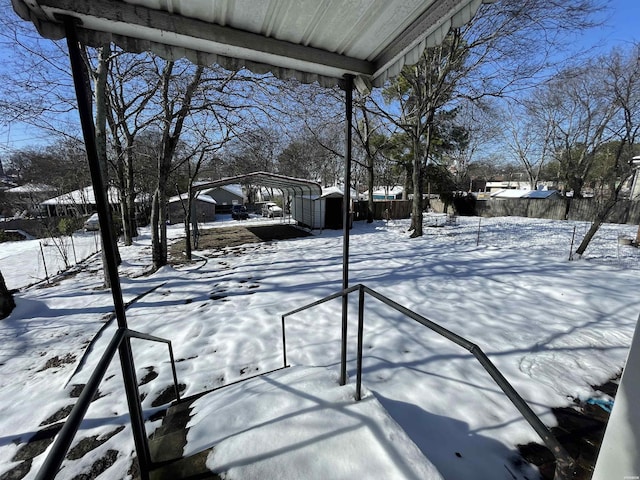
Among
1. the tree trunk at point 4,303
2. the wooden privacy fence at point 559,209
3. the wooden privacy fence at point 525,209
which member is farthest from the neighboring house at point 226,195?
the tree trunk at point 4,303

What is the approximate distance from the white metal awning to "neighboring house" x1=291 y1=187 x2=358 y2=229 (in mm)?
12625

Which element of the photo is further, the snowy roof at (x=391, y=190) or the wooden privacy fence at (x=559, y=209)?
the snowy roof at (x=391, y=190)

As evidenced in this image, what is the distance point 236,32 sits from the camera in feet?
6.06

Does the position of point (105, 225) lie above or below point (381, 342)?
above

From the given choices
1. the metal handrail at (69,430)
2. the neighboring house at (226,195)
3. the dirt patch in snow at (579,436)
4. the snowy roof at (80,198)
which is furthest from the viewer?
the neighboring house at (226,195)

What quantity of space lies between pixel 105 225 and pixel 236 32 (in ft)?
5.10

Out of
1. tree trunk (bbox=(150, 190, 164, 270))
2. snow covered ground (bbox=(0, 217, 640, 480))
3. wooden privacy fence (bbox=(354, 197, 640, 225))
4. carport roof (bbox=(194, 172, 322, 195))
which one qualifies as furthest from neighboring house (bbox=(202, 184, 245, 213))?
snow covered ground (bbox=(0, 217, 640, 480))

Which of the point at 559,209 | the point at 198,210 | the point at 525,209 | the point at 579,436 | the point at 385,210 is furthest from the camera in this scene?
the point at 198,210

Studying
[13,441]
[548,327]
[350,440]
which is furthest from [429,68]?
[13,441]

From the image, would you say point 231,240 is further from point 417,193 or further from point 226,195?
point 226,195

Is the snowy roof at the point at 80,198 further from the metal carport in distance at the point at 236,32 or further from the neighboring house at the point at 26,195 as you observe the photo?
the metal carport in distance at the point at 236,32

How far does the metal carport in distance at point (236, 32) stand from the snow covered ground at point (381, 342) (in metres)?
1.79

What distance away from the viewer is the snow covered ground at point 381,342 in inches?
88.4

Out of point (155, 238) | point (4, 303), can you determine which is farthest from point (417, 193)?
point (4, 303)
